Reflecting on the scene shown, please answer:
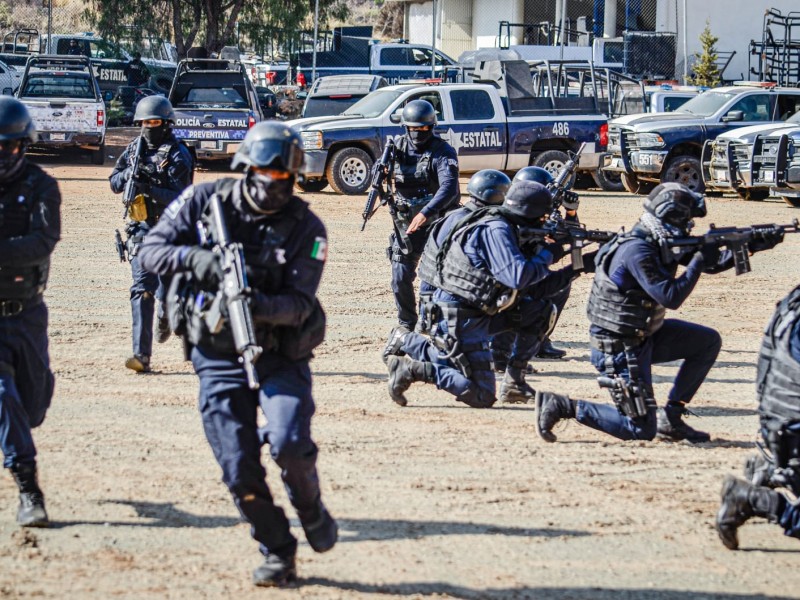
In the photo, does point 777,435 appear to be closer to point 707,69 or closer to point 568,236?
point 568,236

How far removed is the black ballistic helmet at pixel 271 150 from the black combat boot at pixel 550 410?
271 centimetres

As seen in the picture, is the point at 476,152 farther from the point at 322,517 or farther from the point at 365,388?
the point at 322,517

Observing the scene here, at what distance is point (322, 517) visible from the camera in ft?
16.1

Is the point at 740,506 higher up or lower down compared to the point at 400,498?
higher up

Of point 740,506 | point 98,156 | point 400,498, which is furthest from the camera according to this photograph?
point 98,156

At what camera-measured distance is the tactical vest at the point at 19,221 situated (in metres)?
5.44

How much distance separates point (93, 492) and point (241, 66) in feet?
67.3

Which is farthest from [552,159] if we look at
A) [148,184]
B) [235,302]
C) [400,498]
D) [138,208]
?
[235,302]

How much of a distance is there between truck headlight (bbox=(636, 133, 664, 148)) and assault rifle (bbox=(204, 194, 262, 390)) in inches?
674

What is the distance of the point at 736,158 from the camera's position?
2012cm

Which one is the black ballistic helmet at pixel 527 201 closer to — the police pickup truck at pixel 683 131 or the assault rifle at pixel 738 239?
the assault rifle at pixel 738 239

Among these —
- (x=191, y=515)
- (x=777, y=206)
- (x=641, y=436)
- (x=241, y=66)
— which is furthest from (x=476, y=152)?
(x=191, y=515)

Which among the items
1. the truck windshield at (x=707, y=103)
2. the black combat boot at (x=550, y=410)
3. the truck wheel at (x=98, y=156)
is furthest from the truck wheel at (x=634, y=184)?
the black combat boot at (x=550, y=410)

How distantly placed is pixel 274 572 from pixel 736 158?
1685cm
